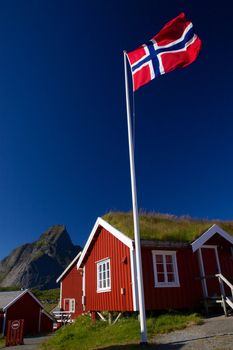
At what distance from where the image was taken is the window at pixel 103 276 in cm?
1799

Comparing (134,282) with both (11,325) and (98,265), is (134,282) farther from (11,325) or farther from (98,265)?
(11,325)

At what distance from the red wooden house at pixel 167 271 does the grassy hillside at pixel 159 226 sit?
0.68 m

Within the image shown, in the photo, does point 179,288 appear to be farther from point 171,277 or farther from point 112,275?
point 112,275

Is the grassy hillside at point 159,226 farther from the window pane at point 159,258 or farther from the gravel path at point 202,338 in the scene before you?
the gravel path at point 202,338

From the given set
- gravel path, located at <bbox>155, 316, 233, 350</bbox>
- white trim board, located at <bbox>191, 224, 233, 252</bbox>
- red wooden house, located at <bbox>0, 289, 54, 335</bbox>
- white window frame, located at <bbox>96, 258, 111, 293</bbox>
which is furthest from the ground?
red wooden house, located at <bbox>0, 289, 54, 335</bbox>

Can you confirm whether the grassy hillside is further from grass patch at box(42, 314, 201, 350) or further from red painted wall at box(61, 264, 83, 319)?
red painted wall at box(61, 264, 83, 319)

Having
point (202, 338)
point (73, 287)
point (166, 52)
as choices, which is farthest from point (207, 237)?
point (73, 287)

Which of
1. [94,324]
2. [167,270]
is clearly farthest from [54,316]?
[167,270]

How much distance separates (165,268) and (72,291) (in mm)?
21664

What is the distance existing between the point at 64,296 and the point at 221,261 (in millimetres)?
24378

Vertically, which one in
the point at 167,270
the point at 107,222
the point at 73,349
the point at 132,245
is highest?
the point at 107,222

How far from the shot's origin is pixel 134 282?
1473 cm

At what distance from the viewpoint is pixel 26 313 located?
36.7m

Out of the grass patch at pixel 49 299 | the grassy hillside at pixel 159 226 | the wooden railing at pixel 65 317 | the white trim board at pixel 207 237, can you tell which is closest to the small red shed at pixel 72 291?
the wooden railing at pixel 65 317
